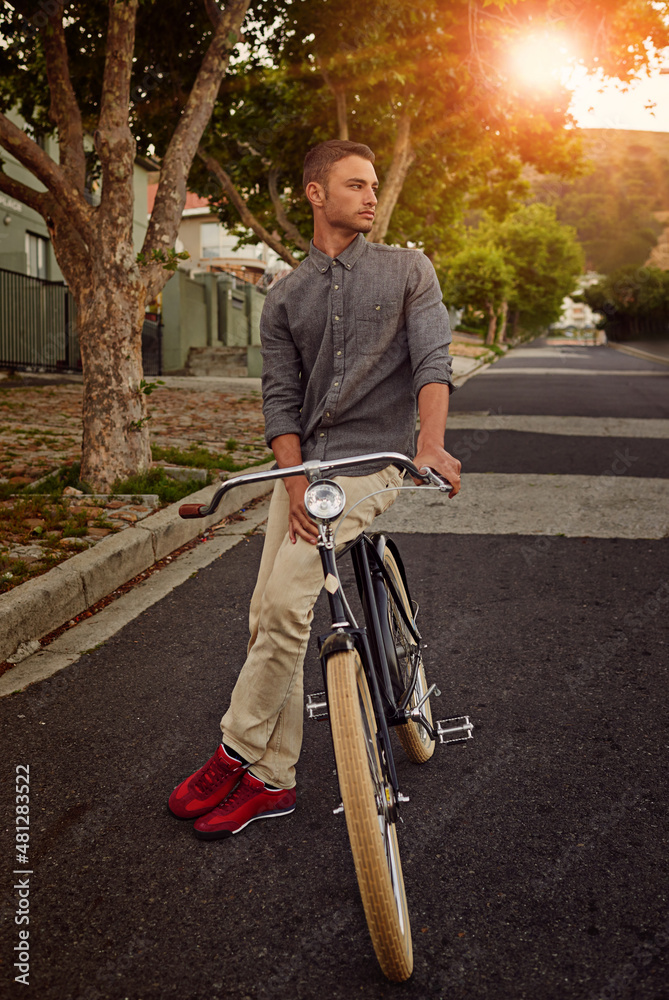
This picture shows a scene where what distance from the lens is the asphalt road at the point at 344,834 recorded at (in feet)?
6.84

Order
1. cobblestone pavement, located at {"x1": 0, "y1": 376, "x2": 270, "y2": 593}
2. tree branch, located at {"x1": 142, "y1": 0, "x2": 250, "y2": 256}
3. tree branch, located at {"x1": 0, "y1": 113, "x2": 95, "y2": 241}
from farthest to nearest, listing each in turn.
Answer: tree branch, located at {"x1": 142, "y1": 0, "x2": 250, "y2": 256} < tree branch, located at {"x1": 0, "y1": 113, "x2": 95, "y2": 241} < cobblestone pavement, located at {"x1": 0, "y1": 376, "x2": 270, "y2": 593}

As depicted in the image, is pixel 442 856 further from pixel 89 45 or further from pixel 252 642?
pixel 89 45

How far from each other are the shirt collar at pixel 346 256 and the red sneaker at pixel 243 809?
1.64m

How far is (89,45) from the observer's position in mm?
10656

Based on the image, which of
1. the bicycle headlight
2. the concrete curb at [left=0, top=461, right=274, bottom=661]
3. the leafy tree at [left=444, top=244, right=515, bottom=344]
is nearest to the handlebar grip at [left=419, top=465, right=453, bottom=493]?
the bicycle headlight

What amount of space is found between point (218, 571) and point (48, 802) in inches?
108

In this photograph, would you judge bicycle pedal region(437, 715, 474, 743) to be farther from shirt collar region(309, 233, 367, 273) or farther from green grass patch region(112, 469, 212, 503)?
green grass patch region(112, 469, 212, 503)

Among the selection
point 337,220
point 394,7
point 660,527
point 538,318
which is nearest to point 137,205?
point 394,7

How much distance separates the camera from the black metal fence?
59.3 ft

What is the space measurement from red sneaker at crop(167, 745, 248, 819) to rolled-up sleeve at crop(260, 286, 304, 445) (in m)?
1.05

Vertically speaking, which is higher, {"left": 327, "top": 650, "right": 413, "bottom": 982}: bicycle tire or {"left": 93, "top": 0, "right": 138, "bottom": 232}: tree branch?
{"left": 93, "top": 0, "right": 138, "bottom": 232}: tree branch

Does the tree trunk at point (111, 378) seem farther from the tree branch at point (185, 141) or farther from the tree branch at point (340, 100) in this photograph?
the tree branch at point (340, 100)

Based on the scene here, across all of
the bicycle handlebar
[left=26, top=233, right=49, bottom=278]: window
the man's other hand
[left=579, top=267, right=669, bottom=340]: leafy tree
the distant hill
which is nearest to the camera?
the bicycle handlebar

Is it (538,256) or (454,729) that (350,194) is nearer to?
(454,729)
